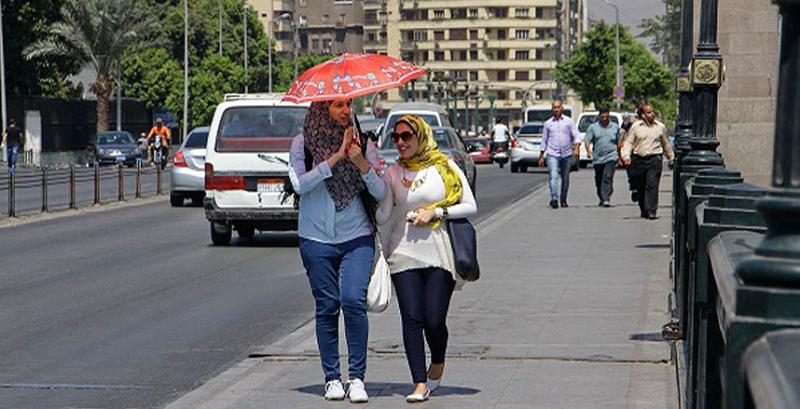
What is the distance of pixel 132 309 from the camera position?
14523 millimetres

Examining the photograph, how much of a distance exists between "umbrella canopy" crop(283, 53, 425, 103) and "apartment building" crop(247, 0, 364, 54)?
176m

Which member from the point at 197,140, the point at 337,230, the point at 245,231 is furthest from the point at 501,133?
the point at 337,230

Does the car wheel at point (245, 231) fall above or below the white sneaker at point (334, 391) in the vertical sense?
below

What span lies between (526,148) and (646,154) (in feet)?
92.6

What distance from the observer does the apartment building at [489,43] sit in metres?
173

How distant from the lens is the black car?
64938 millimetres

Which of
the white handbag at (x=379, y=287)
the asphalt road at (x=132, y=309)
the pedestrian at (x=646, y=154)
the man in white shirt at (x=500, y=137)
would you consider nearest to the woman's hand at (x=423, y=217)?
the white handbag at (x=379, y=287)

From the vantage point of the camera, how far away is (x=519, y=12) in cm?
17300

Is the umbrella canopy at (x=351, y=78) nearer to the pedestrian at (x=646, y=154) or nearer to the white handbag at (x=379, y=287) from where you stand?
the white handbag at (x=379, y=287)

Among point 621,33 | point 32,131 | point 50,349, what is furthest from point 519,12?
point 50,349

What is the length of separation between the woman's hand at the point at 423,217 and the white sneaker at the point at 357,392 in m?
0.93

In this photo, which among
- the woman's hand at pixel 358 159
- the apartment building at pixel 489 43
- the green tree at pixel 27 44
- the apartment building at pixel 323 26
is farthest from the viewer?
the apartment building at pixel 323 26

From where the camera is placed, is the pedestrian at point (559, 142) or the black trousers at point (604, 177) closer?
the black trousers at point (604, 177)

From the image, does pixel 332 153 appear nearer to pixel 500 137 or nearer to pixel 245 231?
pixel 245 231
